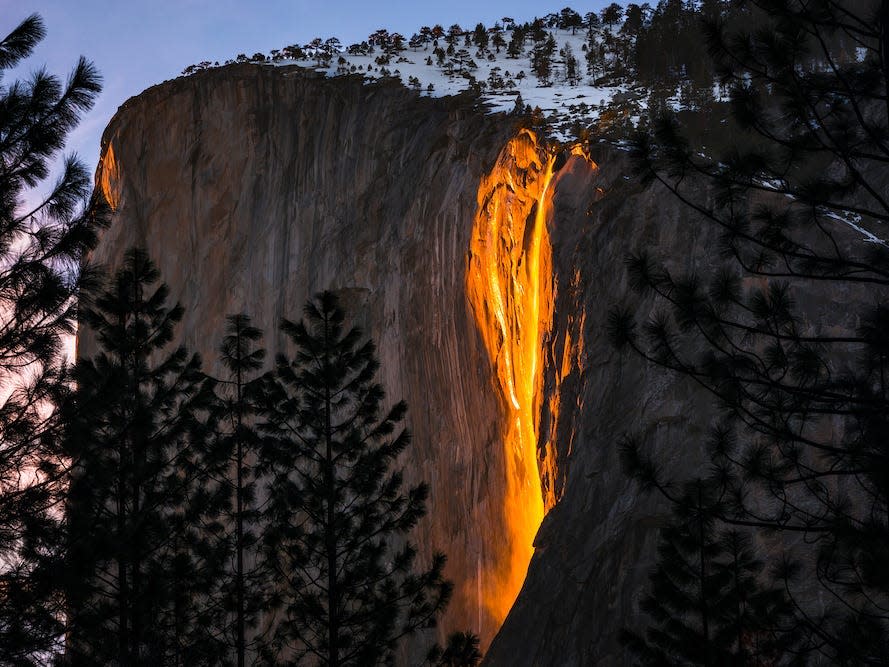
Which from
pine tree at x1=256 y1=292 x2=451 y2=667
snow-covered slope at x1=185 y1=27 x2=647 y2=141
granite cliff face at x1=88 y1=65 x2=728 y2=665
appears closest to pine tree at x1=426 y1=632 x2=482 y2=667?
pine tree at x1=256 y1=292 x2=451 y2=667

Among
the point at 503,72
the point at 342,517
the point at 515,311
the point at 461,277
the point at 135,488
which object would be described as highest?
the point at 503,72

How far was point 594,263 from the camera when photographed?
23.7m

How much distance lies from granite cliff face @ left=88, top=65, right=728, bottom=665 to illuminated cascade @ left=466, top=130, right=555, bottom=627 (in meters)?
0.05

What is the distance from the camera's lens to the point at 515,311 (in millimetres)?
26844

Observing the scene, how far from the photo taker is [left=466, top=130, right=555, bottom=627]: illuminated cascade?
84.9 feet

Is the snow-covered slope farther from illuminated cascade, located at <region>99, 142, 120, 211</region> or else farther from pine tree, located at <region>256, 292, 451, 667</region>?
pine tree, located at <region>256, 292, 451, 667</region>

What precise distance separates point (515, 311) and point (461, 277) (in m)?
2.17

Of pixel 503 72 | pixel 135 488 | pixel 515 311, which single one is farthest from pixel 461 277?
pixel 135 488

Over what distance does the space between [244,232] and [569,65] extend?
12.1 metres

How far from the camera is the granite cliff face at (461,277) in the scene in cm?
2038

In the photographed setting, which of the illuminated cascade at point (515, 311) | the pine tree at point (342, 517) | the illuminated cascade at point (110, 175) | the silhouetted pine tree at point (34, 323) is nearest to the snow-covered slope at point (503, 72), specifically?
the illuminated cascade at point (515, 311)

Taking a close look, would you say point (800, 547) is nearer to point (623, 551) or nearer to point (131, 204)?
point (623, 551)

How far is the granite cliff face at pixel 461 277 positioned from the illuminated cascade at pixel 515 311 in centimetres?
5

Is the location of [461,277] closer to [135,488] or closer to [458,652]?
[458,652]
